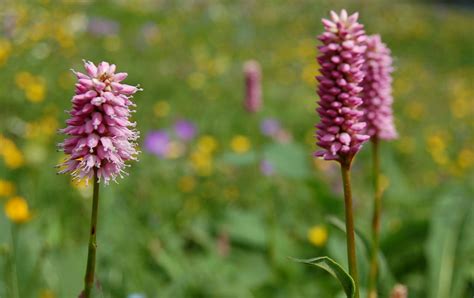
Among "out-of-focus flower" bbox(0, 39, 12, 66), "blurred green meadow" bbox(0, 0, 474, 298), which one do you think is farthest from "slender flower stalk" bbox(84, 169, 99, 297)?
"out-of-focus flower" bbox(0, 39, 12, 66)

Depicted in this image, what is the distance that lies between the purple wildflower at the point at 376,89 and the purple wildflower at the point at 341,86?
50 cm

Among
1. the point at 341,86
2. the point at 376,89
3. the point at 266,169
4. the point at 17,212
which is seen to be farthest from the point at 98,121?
the point at 266,169

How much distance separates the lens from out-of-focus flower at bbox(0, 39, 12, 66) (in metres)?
4.84

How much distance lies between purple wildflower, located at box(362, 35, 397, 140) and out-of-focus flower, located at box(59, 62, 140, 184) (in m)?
0.84

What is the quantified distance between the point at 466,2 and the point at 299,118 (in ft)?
87.2

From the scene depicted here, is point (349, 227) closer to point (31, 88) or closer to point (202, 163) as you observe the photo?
point (202, 163)

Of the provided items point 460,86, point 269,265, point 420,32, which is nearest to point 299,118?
point 269,265

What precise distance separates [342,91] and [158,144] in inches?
125

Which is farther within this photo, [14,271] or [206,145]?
[206,145]

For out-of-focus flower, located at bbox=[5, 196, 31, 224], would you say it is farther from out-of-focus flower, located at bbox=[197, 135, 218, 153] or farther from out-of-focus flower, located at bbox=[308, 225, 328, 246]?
out-of-focus flower, located at bbox=[197, 135, 218, 153]

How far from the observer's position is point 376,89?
167 centimetres

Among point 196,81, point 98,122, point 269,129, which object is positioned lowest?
point 269,129

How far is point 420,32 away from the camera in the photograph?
45.2 ft

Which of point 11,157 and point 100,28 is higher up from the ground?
point 100,28
